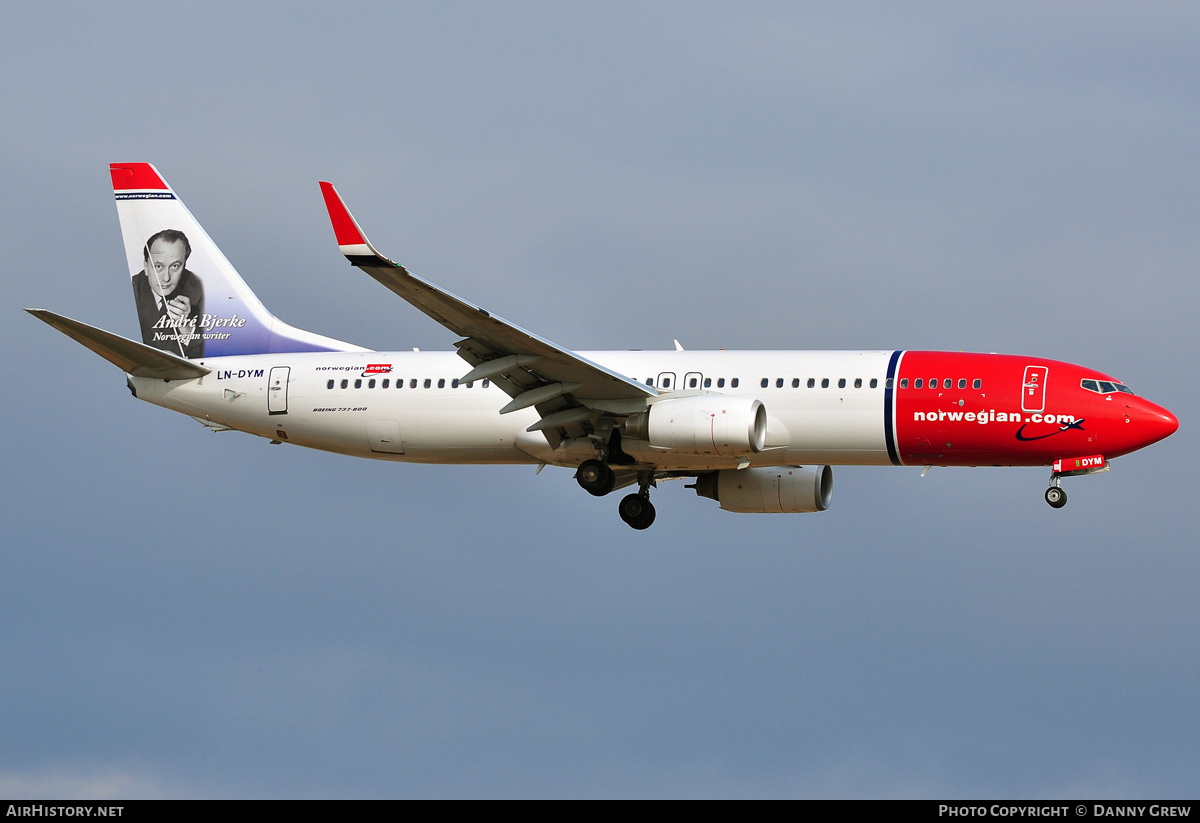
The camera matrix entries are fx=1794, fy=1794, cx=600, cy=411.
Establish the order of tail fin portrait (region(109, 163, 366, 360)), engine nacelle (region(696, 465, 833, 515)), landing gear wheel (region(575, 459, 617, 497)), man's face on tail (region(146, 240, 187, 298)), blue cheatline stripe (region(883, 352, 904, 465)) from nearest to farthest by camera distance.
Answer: blue cheatline stripe (region(883, 352, 904, 465)), landing gear wheel (region(575, 459, 617, 497)), engine nacelle (region(696, 465, 833, 515)), tail fin portrait (region(109, 163, 366, 360)), man's face on tail (region(146, 240, 187, 298))

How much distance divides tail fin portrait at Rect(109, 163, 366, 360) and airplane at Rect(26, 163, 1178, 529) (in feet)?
0.19

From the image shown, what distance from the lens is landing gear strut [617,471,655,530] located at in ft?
Result: 164

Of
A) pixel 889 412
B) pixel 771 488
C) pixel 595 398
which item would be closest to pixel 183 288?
pixel 595 398

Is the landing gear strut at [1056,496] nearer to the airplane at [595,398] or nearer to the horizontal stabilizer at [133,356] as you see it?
the airplane at [595,398]

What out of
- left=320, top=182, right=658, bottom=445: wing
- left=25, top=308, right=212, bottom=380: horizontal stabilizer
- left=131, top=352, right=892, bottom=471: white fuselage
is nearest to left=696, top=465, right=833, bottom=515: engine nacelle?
left=131, top=352, right=892, bottom=471: white fuselage

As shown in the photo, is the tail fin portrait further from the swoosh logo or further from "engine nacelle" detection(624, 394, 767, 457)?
the swoosh logo

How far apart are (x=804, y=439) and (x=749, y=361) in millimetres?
2684

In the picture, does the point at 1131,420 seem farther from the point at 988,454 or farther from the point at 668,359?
the point at 668,359

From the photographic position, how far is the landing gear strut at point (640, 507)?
50.0 metres

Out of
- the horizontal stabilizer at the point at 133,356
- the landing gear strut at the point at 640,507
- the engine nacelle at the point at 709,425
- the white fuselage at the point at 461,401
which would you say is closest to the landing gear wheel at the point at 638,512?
the landing gear strut at the point at 640,507

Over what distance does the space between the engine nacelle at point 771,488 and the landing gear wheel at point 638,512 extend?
190 centimetres

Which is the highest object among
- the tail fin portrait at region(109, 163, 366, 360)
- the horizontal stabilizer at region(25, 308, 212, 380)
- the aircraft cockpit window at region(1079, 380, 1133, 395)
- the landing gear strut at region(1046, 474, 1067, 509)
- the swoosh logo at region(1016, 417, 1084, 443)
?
the tail fin portrait at region(109, 163, 366, 360)

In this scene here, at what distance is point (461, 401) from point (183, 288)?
1030 cm

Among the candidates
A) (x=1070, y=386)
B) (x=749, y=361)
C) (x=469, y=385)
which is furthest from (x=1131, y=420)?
(x=469, y=385)
